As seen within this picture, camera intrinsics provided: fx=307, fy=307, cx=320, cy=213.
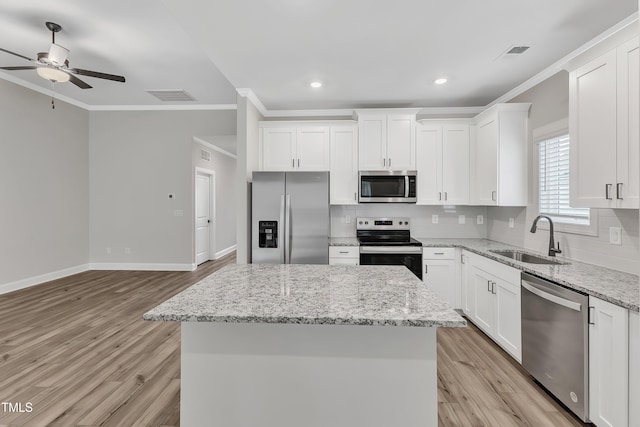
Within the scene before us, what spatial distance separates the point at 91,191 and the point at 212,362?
5.71 meters

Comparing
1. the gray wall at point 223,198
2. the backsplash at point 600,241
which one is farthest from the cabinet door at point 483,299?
the gray wall at point 223,198

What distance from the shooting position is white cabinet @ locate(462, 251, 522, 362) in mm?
2500

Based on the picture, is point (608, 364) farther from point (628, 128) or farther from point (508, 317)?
point (628, 128)

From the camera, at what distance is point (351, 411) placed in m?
1.38

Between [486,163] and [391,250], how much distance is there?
4.91 ft

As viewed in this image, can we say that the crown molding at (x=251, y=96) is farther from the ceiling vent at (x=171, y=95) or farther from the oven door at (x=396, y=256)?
the oven door at (x=396, y=256)

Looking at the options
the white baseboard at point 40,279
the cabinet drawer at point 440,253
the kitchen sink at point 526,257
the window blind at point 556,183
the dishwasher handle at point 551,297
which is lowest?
the white baseboard at point 40,279

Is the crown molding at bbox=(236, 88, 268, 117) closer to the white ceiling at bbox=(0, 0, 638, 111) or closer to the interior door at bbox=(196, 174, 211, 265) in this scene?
the white ceiling at bbox=(0, 0, 638, 111)

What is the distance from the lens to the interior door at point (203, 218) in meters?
6.44

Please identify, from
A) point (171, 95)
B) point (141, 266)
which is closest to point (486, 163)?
point (171, 95)

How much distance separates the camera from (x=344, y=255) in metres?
3.64

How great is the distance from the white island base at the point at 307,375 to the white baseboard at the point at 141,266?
15.4 feet

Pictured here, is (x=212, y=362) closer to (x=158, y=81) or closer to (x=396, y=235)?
(x=396, y=235)

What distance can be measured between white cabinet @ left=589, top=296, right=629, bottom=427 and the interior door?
6.12m
